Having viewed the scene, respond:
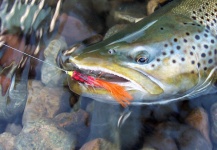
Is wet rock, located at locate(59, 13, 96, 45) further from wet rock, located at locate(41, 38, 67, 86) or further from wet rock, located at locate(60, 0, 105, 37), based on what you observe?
wet rock, located at locate(41, 38, 67, 86)

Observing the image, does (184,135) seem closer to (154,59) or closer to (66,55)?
(154,59)

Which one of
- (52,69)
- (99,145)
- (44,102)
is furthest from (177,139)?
(52,69)

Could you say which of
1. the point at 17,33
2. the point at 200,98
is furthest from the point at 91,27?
the point at 200,98

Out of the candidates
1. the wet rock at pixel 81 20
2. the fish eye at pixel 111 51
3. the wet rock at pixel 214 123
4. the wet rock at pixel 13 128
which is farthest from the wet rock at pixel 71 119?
the wet rock at pixel 214 123

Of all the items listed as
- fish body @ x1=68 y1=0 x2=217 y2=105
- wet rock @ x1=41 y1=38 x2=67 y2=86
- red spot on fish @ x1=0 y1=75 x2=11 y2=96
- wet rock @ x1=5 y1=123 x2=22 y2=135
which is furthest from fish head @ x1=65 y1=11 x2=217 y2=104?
red spot on fish @ x1=0 y1=75 x2=11 y2=96

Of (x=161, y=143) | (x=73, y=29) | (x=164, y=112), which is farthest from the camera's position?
(x=73, y=29)
